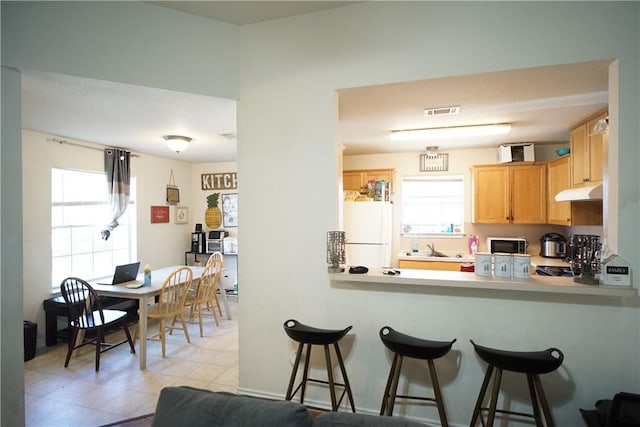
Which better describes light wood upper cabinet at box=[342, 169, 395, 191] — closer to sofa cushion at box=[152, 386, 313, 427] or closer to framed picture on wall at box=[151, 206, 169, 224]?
framed picture on wall at box=[151, 206, 169, 224]

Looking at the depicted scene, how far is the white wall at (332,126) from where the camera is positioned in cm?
186

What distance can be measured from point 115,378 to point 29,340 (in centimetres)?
120

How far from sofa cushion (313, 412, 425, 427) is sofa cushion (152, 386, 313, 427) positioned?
6 cm

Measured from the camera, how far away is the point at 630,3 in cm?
180

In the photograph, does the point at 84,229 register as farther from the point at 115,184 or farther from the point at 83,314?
the point at 83,314

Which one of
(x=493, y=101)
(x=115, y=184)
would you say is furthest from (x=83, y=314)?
(x=493, y=101)

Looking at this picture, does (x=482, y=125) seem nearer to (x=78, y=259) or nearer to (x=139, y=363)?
(x=139, y=363)

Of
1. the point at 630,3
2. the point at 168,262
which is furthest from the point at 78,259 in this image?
the point at 630,3

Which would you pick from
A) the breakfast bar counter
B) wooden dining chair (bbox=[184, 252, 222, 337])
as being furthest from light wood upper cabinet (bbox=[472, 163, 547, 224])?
wooden dining chair (bbox=[184, 252, 222, 337])

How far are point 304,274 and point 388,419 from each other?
133 cm

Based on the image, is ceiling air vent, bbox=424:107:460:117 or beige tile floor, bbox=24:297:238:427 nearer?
beige tile floor, bbox=24:297:238:427

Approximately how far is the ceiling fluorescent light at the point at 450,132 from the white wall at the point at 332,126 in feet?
5.31

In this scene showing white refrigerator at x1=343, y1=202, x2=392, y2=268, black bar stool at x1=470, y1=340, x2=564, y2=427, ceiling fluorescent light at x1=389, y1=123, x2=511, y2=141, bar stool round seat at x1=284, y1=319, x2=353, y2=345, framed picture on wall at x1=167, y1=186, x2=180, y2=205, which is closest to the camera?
black bar stool at x1=470, y1=340, x2=564, y2=427

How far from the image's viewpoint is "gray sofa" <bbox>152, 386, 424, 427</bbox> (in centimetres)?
109
